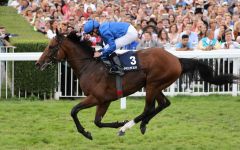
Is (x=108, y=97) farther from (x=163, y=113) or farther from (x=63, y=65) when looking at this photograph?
(x=63, y=65)

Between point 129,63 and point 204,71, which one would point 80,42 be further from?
point 204,71

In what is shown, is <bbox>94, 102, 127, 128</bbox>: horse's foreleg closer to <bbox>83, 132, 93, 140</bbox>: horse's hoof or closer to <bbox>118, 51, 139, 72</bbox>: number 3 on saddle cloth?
<bbox>83, 132, 93, 140</bbox>: horse's hoof

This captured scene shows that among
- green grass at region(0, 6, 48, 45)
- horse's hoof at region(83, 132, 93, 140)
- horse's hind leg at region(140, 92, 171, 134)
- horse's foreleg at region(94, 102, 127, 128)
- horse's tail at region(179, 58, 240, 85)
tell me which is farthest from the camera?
green grass at region(0, 6, 48, 45)

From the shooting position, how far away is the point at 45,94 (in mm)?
14016

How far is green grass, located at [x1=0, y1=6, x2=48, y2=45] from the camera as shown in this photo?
1709 centimetres

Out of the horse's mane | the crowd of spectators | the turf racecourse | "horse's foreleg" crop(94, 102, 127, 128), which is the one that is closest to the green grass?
the crowd of spectators

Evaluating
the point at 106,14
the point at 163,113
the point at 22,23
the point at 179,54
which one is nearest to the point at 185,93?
the point at 179,54

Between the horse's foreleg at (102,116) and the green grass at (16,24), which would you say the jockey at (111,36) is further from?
the green grass at (16,24)

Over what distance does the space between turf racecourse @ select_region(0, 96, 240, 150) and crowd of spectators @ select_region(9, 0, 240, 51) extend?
1.41 metres

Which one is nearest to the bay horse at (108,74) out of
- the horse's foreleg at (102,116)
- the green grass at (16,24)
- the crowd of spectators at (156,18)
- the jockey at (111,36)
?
the horse's foreleg at (102,116)

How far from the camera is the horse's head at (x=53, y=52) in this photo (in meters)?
9.95

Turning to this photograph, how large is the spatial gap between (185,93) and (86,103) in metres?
4.64

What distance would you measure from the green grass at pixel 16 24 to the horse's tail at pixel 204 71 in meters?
6.81

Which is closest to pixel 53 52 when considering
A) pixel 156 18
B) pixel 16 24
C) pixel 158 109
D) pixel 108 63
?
pixel 108 63
